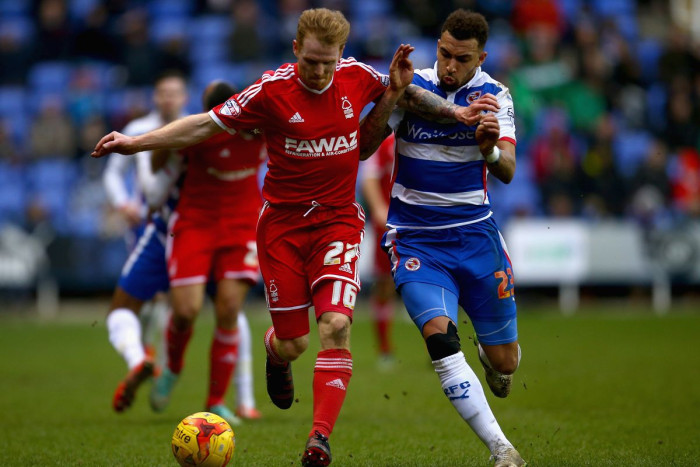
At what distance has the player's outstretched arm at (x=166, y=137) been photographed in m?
6.16

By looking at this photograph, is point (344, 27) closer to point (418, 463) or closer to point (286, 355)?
point (286, 355)

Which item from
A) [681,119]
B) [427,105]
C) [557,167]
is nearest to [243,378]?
[427,105]

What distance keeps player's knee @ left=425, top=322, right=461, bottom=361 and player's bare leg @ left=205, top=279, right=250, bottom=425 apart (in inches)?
113

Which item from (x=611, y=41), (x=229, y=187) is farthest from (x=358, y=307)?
(x=229, y=187)

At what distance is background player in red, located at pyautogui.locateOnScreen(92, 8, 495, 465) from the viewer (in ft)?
20.4

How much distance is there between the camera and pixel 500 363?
670cm

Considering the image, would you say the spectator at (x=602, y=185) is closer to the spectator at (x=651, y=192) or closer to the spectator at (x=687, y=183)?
the spectator at (x=651, y=192)

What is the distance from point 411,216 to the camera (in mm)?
6645

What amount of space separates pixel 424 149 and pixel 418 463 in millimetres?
1945

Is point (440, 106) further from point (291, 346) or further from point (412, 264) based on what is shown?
point (291, 346)

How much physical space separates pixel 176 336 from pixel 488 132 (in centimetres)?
375

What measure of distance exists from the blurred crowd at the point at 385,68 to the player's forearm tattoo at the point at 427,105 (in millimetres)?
12477

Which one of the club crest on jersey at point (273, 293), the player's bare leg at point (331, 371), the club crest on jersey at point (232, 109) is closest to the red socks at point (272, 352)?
the club crest on jersey at point (273, 293)

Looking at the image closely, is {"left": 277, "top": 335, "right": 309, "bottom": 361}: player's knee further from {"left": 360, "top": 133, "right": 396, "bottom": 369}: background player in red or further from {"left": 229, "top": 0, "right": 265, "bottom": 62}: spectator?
{"left": 229, "top": 0, "right": 265, "bottom": 62}: spectator
